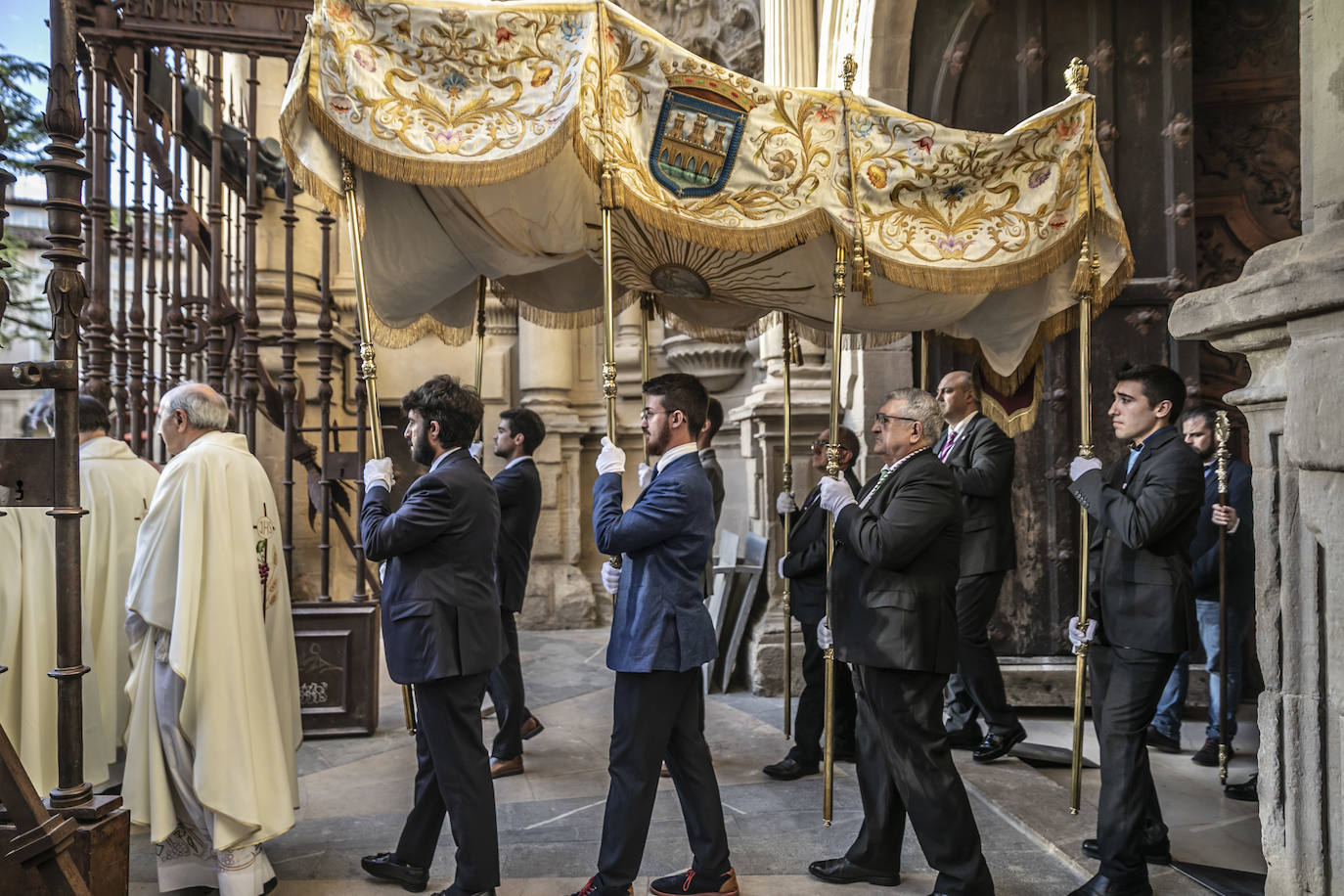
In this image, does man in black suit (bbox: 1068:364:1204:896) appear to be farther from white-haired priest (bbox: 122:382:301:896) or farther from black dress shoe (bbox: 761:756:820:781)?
white-haired priest (bbox: 122:382:301:896)

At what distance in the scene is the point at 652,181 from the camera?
333 cm

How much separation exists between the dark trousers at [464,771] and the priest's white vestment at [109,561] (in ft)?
6.54

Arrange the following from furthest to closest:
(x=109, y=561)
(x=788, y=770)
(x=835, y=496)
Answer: (x=788, y=770)
(x=109, y=561)
(x=835, y=496)

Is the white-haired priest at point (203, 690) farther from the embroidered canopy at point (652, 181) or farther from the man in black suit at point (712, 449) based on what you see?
the man in black suit at point (712, 449)

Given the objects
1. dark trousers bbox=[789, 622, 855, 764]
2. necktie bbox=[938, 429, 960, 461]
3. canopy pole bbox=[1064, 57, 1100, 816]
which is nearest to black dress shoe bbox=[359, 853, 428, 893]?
dark trousers bbox=[789, 622, 855, 764]

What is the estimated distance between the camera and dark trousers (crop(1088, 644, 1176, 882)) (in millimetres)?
3133

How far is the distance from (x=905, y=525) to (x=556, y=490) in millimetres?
6173

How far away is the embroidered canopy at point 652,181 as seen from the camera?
308 centimetres

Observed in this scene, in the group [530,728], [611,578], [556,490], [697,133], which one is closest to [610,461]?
[611,578]

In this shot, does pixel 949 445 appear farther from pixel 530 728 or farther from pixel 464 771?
pixel 464 771

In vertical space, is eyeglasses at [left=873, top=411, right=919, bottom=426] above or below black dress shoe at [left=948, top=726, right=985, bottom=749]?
above

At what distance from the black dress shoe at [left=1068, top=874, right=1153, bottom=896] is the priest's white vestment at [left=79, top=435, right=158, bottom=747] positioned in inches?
153

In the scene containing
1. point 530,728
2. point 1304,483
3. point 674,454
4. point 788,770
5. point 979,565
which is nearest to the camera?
point 1304,483

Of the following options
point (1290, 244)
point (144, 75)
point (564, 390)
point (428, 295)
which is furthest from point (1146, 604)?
point (564, 390)
